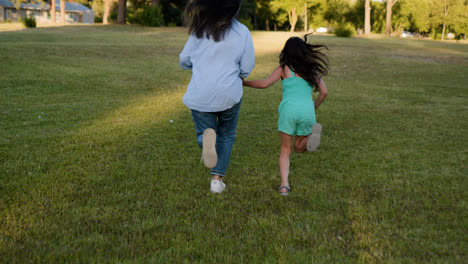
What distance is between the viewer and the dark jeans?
154 inches

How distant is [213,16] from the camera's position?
3615 mm

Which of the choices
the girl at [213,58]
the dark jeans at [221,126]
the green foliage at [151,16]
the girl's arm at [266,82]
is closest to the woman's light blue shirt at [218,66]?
the girl at [213,58]

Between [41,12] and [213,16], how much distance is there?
78.2 m

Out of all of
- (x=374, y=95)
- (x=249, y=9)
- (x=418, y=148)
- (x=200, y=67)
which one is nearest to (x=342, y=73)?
(x=374, y=95)

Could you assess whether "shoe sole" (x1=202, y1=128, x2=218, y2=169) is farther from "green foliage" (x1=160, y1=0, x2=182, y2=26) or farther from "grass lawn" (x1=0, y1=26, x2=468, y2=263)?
"green foliage" (x1=160, y1=0, x2=182, y2=26)

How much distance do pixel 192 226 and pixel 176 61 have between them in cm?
1501

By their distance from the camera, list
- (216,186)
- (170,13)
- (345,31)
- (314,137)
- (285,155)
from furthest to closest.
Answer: (170,13), (345,31), (285,155), (216,186), (314,137)

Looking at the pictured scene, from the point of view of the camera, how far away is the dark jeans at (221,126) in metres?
3.91

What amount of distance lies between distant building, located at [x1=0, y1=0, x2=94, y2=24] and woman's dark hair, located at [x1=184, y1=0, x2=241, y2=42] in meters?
66.9

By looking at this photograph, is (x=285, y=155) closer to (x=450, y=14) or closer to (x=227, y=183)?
(x=227, y=183)

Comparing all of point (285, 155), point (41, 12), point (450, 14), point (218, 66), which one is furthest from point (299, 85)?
point (41, 12)

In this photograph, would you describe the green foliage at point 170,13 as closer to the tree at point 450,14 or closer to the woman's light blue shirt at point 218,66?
the tree at point 450,14

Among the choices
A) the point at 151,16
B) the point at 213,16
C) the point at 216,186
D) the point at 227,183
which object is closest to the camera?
the point at 213,16

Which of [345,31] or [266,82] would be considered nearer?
[266,82]
